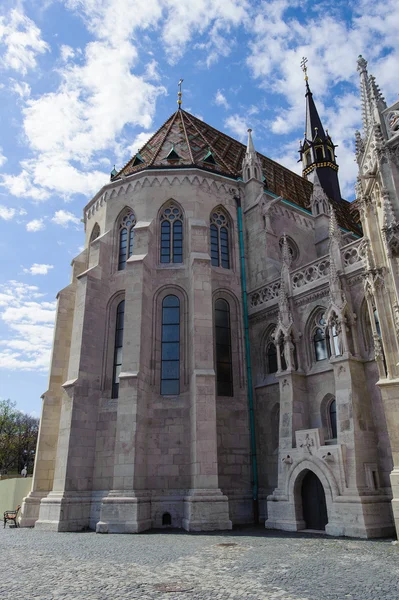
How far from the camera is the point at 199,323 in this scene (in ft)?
A: 57.0

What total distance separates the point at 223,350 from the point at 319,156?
25.7m

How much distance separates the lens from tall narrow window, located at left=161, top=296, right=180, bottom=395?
57.6 feet

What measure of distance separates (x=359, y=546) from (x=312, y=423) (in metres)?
5.27

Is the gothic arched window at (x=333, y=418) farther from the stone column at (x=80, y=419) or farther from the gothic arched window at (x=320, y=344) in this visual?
the stone column at (x=80, y=419)

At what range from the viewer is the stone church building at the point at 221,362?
1355cm

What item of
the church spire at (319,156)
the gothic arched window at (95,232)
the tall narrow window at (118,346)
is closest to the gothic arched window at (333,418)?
the tall narrow window at (118,346)

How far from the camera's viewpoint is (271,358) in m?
18.7

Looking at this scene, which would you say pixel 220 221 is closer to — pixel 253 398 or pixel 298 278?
pixel 298 278

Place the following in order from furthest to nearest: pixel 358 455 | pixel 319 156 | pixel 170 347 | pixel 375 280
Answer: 1. pixel 319 156
2. pixel 170 347
3. pixel 375 280
4. pixel 358 455

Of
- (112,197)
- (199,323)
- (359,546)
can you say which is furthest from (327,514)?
(112,197)

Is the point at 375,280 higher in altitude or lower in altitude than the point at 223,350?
higher

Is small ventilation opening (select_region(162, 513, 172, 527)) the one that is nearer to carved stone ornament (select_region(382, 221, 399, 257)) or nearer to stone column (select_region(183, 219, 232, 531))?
stone column (select_region(183, 219, 232, 531))

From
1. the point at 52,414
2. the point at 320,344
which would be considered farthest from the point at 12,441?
the point at 320,344

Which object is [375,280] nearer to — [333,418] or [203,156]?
[333,418]
